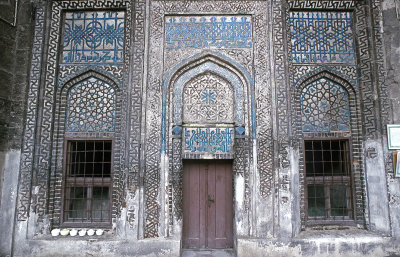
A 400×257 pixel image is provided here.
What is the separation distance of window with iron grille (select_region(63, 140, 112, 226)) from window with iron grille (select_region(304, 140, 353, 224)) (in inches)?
152

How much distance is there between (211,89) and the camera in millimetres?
5562

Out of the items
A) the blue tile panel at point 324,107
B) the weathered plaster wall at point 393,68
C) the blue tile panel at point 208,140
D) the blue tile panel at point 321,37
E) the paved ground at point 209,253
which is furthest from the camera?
the blue tile panel at point 321,37

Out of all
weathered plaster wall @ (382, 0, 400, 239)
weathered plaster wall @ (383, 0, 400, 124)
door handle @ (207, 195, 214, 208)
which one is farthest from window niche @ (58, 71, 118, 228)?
weathered plaster wall @ (383, 0, 400, 124)

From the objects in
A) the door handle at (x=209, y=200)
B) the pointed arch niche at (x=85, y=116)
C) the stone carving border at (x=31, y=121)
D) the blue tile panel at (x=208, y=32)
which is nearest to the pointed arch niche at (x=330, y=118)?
the blue tile panel at (x=208, y=32)

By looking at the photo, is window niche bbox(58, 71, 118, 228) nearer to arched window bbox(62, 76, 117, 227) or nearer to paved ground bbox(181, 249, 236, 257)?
arched window bbox(62, 76, 117, 227)

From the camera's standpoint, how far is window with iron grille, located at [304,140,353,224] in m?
5.38

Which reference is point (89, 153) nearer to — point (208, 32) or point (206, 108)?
point (206, 108)

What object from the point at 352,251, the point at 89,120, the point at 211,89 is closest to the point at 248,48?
the point at 211,89

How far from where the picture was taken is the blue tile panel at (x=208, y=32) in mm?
5594

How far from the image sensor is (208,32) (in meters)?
5.64

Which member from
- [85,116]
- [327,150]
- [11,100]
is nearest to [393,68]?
[327,150]

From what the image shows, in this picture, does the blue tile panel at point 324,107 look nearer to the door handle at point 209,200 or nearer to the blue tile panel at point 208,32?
the blue tile panel at point 208,32

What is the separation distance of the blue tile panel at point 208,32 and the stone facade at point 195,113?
24 millimetres

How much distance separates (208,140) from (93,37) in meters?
3.15
